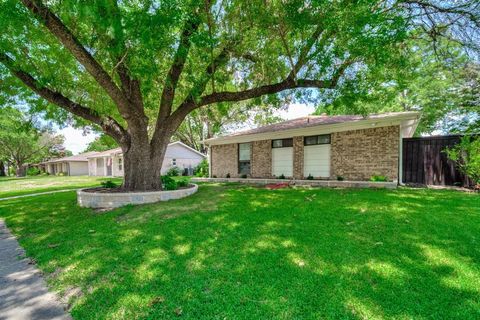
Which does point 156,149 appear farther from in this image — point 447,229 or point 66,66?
point 447,229

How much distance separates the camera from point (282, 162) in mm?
12078

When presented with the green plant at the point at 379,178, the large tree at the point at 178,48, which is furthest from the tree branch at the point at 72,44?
the green plant at the point at 379,178

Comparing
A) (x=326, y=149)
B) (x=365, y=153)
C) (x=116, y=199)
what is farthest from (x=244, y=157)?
(x=116, y=199)

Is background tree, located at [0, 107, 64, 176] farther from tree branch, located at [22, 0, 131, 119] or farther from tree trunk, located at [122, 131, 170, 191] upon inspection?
tree branch, located at [22, 0, 131, 119]

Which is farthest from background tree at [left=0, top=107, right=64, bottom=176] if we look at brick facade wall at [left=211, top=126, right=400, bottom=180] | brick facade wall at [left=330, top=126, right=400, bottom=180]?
brick facade wall at [left=330, top=126, right=400, bottom=180]

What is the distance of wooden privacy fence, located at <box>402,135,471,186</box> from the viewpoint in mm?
8758

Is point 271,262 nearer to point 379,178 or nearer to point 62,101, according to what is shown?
point 379,178

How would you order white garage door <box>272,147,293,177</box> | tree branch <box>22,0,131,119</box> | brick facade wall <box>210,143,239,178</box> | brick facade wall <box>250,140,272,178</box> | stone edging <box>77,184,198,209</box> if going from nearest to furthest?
tree branch <box>22,0,131,119</box> < stone edging <box>77,184,198,209</box> < white garage door <box>272,147,293,177</box> < brick facade wall <box>250,140,272,178</box> < brick facade wall <box>210,143,239,178</box>

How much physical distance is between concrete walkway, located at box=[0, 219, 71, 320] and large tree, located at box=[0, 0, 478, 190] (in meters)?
3.93

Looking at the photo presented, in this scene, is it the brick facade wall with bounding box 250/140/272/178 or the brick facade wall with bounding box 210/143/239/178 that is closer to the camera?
the brick facade wall with bounding box 250/140/272/178

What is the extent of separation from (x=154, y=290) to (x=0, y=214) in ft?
26.3

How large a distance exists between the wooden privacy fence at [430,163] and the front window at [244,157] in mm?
7267

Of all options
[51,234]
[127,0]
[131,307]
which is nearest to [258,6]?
[127,0]

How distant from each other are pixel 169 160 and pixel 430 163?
822 inches
